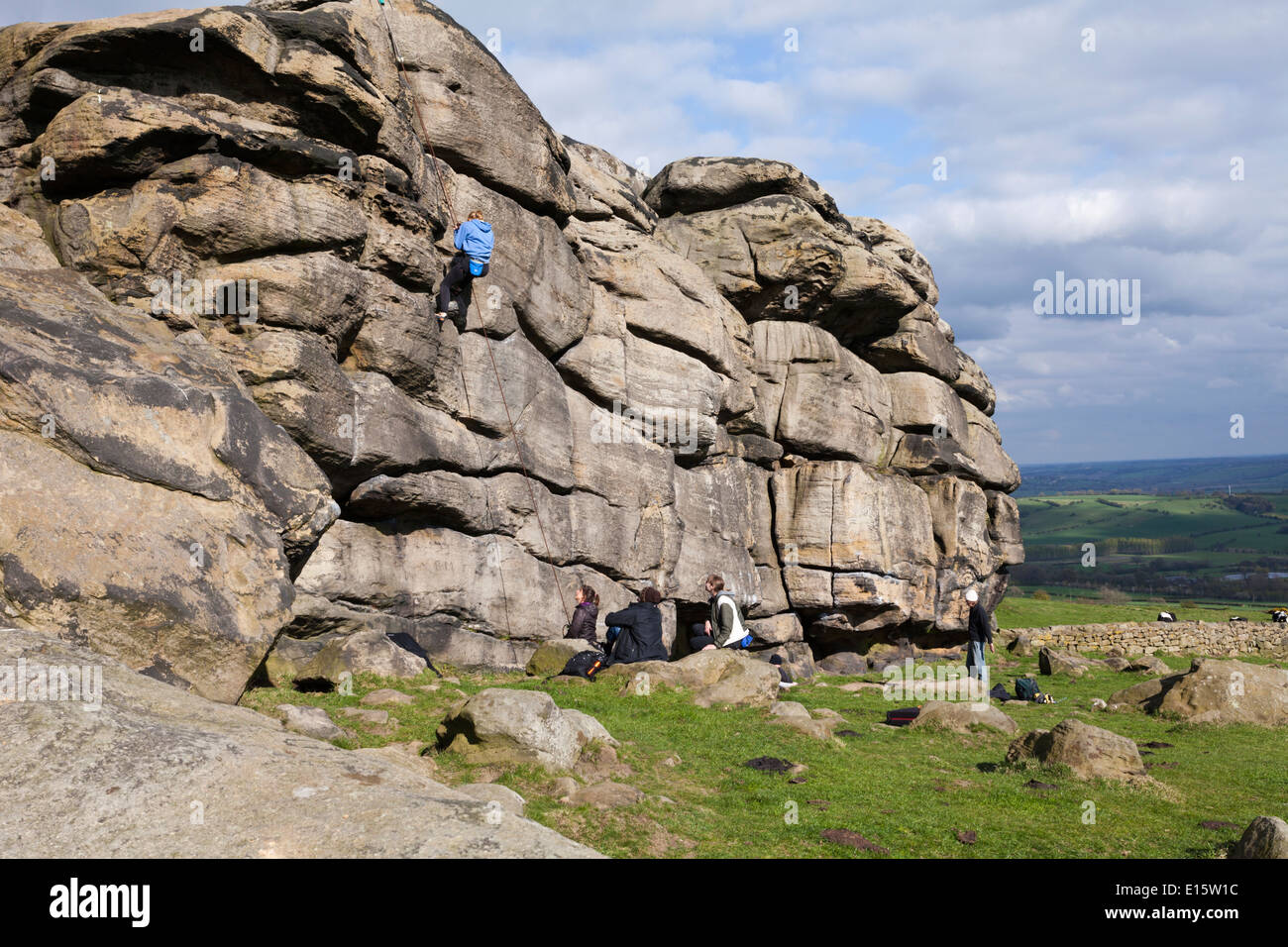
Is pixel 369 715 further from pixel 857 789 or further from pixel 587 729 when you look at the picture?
pixel 857 789

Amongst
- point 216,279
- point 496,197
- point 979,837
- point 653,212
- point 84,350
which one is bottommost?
point 979,837

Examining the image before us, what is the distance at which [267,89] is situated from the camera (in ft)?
86.4

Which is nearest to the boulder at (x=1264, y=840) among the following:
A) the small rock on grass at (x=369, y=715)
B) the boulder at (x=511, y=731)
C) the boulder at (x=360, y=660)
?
the boulder at (x=511, y=731)

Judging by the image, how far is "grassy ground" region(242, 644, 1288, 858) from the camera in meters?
13.4

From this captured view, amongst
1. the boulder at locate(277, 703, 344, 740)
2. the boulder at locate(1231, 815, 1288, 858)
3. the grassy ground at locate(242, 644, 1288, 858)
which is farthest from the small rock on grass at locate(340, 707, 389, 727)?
the boulder at locate(1231, 815, 1288, 858)

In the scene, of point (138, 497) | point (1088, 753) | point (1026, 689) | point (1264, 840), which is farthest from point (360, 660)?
point (1026, 689)

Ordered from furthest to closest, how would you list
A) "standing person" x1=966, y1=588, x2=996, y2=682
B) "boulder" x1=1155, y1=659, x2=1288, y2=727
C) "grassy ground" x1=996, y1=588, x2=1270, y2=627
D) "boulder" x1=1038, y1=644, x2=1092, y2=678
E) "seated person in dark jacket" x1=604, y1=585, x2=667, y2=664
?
"grassy ground" x1=996, y1=588, x2=1270, y2=627
"boulder" x1=1038, y1=644, x2=1092, y2=678
"standing person" x1=966, y1=588, x2=996, y2=682
"seated person in dark jacket" x1=604, y1=585, x2=667, y2=664
"boulder" x1=1155, y1=659, x2=1288, y2=727

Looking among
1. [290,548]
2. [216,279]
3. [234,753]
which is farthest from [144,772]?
[216,279]

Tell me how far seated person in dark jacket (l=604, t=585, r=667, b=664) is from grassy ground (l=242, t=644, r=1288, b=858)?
273 centimetres

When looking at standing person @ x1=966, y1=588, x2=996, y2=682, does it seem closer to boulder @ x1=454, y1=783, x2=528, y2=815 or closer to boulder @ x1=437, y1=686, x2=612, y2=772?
boulder @ x1=437, y1=686, x2=612, y2=772
